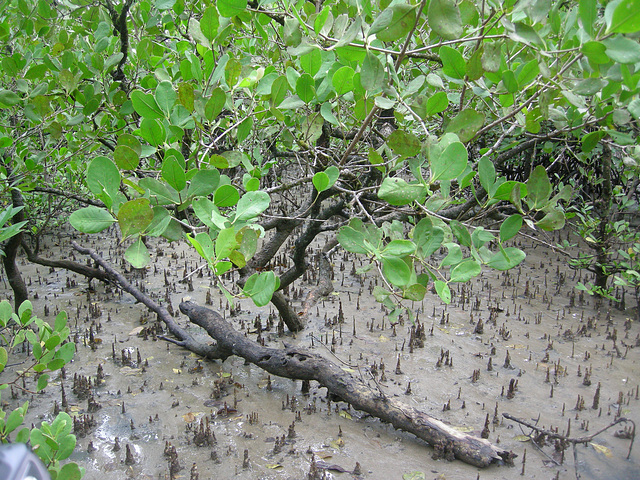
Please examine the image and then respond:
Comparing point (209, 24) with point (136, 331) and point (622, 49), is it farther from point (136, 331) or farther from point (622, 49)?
point (136, 331)

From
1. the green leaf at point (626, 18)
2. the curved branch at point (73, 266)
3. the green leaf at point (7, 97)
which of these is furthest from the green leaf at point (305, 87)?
the curved branch at point (73, 266)

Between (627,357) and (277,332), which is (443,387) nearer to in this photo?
(277,332)

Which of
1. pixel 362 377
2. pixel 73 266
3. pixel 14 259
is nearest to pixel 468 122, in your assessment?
pixel 362 377

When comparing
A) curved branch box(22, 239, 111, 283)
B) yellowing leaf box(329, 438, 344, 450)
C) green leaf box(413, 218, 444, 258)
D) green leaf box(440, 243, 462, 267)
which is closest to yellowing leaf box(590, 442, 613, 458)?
yellowing leaf box(329, 438, 344, 450)

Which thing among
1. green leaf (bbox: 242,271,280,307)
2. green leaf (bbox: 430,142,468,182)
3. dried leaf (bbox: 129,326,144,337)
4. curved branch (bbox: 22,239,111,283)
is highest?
green leaf (bbox: 430,142,468,182)

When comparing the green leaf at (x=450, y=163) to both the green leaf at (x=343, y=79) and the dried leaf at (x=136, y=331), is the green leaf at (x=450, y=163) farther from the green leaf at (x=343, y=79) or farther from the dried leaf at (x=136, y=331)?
the dried leaf at (x=136, y=331)

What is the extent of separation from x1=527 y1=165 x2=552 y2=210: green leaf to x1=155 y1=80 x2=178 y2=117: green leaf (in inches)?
37.6

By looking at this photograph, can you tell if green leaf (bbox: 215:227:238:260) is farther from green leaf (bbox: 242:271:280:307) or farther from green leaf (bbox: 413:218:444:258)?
green leaf (bbox: 413:218:444:258)

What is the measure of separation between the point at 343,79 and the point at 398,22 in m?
0.31

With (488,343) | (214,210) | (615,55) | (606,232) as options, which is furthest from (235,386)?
(606,232)

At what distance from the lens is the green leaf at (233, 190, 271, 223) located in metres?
1.10

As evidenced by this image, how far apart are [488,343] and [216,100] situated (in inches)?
153

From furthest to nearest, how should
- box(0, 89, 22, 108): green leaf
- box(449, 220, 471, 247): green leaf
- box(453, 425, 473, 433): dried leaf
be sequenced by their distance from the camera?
box(453, 425, 473, 433): dried leaf
box(0, 89, 22, 108): green leaf
box(449, 220, 471, 247): green leaf

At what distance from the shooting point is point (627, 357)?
416cm
